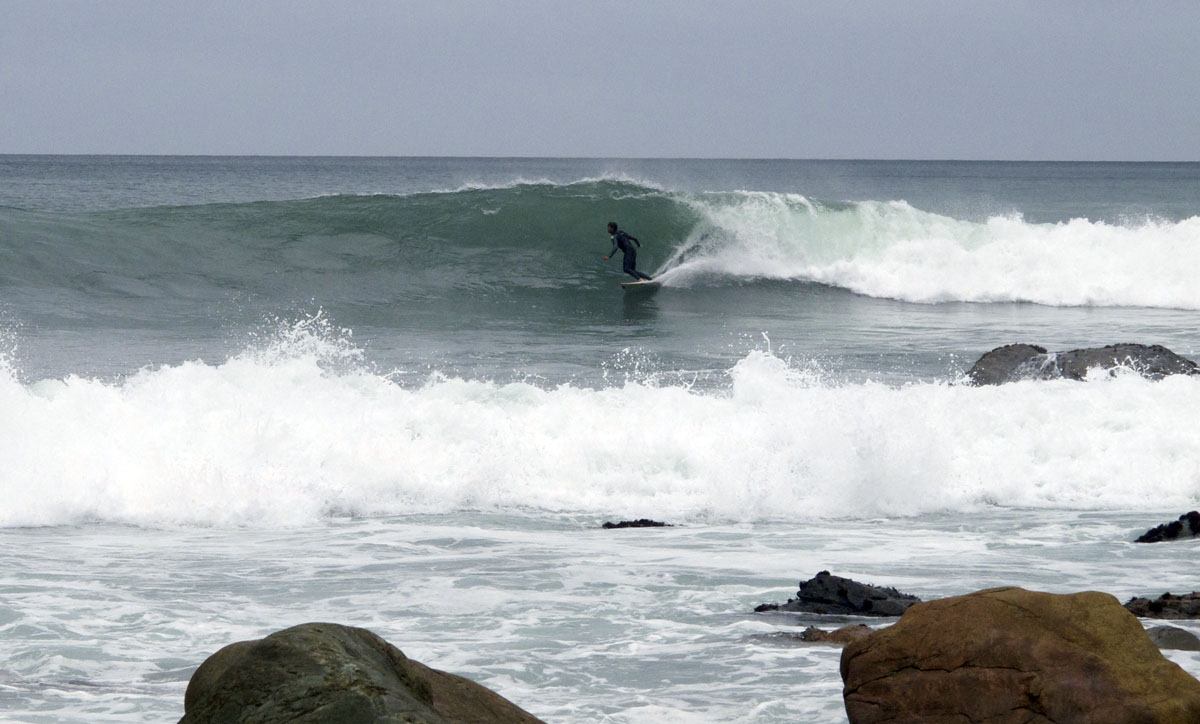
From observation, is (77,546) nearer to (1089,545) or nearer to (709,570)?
(709,570)

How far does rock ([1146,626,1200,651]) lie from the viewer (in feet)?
17.5

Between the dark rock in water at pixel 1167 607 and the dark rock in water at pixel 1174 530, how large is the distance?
187 cm

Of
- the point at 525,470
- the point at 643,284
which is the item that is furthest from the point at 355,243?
the point at 525,470

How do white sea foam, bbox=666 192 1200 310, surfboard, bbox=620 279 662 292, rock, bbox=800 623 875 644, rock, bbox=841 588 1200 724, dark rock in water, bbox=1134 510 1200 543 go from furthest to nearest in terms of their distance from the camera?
white sea foam, bbox=666 192 1200 310
surfboard, bbox=620 279 662 292
dark rock in water, bbox=1134 510 1200 543
rock, bbox=800 623 875 644
rock, bbox=841 588 1200 724

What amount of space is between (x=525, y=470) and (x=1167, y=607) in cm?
528

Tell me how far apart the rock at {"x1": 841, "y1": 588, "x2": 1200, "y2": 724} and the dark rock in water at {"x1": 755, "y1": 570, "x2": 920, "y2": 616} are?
69.6 inches

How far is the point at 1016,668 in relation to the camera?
411cm

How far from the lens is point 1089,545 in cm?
798

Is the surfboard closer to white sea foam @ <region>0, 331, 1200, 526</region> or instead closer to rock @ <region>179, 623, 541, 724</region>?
white sea foam @ <region>0, 331, 1200, 526</region>

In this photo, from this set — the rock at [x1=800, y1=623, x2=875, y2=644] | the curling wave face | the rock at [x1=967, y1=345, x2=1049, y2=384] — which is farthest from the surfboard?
the rock at [x1=800, y1=623, x2=875, y2=644]

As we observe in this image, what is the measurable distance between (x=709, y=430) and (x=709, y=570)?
360cm

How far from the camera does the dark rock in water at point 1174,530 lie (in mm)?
7957

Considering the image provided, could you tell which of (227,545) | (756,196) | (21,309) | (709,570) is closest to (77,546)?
(227,545)

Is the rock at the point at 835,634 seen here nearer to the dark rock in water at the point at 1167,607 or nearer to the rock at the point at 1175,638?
the rock at the point at 1175,638
